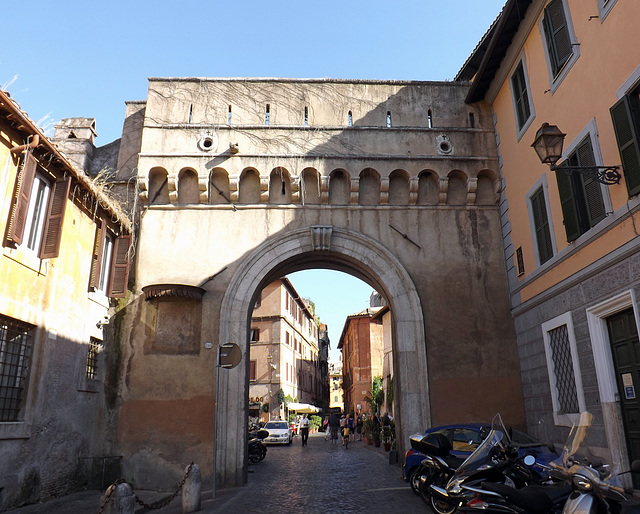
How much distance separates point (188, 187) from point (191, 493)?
7165 millimetres

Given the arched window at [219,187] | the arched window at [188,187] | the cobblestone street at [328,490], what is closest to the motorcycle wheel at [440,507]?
the cobblestone street at [328,490]

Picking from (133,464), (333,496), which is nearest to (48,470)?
(133,464)

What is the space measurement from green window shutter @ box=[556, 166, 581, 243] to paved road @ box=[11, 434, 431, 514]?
5117mm

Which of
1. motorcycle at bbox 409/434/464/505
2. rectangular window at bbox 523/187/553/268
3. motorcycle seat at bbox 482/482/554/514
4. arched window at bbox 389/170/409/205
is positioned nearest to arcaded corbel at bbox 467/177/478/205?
arched window at bbox 389/170/409/205

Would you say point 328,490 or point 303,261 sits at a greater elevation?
point 303,261

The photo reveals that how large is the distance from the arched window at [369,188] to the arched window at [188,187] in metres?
4.06

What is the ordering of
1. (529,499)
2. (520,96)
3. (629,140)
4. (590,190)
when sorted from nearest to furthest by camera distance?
(529,499) < (629,140) < (590,190) < (520,96)

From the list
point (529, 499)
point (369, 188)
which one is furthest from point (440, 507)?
point (369, 188)

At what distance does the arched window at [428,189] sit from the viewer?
12.5 metres

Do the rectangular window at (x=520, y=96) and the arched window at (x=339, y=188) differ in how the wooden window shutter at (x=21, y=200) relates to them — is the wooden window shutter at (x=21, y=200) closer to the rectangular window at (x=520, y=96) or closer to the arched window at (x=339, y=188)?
the arched window at (x=339, y=188)

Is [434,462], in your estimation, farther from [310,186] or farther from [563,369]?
[310,186]

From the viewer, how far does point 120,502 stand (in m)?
6.29

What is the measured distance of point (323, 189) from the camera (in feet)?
39.9

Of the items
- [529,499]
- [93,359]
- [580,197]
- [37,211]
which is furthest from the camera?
[93,359]
